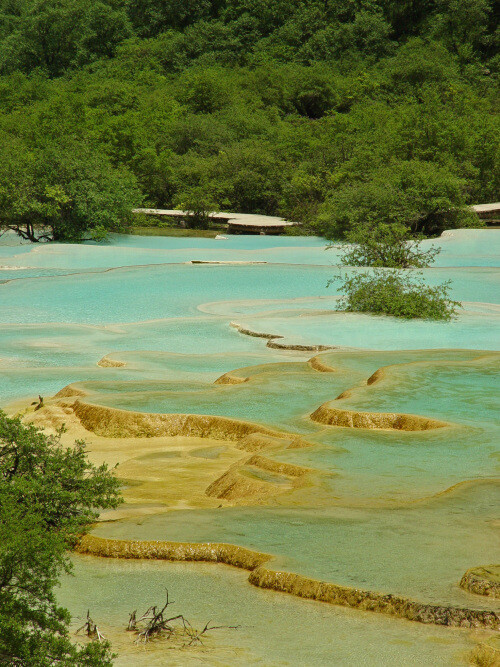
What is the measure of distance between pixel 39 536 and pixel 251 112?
1127 inches

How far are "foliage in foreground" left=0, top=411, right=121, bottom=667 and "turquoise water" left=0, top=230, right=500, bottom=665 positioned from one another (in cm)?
22

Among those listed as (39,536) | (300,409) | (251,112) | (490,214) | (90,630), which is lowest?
(300,409)

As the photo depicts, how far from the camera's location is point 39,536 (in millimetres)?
2662

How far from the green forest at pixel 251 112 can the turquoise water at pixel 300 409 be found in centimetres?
428

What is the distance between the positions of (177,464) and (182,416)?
2.08 feet

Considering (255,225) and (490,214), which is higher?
(490,214)

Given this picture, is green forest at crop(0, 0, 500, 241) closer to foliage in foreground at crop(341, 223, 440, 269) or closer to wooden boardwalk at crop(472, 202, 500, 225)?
wooden boardwalk at crop(472, 202, 500, 225)

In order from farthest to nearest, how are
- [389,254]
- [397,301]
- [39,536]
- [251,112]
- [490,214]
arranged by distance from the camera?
[251,112] < [490,214] < [389,254] < [397,301] < [39,536]

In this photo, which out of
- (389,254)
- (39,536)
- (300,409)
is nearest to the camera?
(39,536)

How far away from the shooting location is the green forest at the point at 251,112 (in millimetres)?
20109

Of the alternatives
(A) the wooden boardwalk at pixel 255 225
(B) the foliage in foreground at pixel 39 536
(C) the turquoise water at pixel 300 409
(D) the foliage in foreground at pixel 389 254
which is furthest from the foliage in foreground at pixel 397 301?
(A) the wooden boardwalk at pixel 255 225

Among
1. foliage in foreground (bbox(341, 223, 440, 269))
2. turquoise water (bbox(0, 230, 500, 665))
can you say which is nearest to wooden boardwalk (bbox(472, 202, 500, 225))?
turquoise water (bbox(0, 230, 500, 665))

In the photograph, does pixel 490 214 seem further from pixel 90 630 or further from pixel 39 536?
pixel 39 536

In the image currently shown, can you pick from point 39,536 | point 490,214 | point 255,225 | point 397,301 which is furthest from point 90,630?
point 490,214
